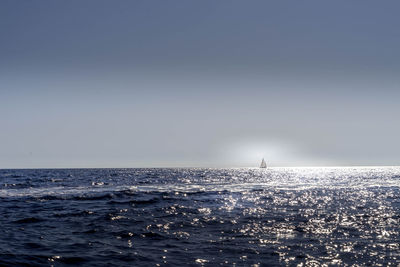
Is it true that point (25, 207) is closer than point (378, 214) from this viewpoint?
No

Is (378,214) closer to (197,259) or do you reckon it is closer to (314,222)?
(314,222)

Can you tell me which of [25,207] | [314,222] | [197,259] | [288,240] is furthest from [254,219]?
[25,207]

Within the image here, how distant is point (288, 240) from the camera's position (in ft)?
62.3

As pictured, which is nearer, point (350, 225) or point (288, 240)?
point (288, 240)

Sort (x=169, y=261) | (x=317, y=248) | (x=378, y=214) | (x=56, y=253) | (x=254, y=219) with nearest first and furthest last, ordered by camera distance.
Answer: (x=169, y=261)
(x=56, y=253)
(x=317, y=248)
(x=254, y=219)
(x=378, y=214)

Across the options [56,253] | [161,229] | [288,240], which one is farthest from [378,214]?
[56,253]

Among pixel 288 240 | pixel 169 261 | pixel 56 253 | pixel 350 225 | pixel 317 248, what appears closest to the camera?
pixel 169 261

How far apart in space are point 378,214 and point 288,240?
593 inches

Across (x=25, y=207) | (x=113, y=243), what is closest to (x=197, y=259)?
(x=113, y=243)

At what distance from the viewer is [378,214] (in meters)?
28.9

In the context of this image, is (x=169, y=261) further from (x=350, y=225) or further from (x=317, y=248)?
(x=350, y=225)

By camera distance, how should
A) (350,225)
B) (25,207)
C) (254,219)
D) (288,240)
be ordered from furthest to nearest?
1. (25,207)
2. (254,219)
3. (350,225)
4. (288,240)

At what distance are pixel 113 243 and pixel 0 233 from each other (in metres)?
8.16

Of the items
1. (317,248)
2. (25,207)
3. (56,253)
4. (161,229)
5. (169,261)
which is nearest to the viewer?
(169,261)
